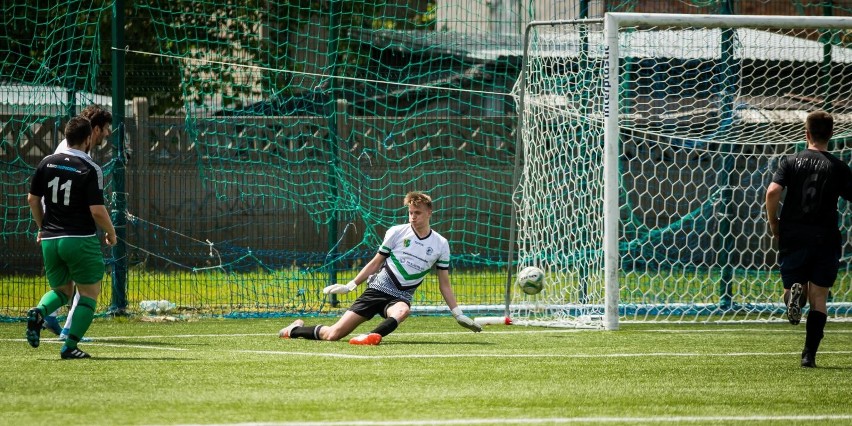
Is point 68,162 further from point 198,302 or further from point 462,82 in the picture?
point 462,82

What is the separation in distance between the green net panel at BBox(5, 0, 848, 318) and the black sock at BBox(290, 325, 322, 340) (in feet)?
8.24

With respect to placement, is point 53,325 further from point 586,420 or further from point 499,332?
point 586,420

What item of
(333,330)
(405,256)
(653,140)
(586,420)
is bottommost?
(586,420)

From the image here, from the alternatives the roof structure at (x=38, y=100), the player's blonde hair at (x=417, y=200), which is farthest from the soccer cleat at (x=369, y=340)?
the roof structure at (x=38, y=100)

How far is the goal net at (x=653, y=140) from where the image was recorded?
10805 millimetres

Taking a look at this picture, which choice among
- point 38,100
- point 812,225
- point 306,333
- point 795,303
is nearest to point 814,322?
point 795,303

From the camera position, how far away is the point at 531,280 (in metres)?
10.7

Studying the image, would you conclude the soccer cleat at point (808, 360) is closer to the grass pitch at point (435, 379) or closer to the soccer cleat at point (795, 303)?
the grass pitch at point (435, 379)

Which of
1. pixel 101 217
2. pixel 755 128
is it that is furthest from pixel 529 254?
pixel 101 217

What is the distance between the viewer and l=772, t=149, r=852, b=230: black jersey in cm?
796

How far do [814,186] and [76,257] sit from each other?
17.6 feet

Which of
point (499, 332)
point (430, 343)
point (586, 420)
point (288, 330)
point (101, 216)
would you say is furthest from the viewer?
point (499, 332)

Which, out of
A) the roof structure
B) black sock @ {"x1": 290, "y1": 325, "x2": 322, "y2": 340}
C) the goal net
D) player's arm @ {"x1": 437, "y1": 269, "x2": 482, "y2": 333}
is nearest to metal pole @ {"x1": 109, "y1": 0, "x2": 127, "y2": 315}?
the roof structure

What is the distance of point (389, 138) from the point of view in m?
14.1
